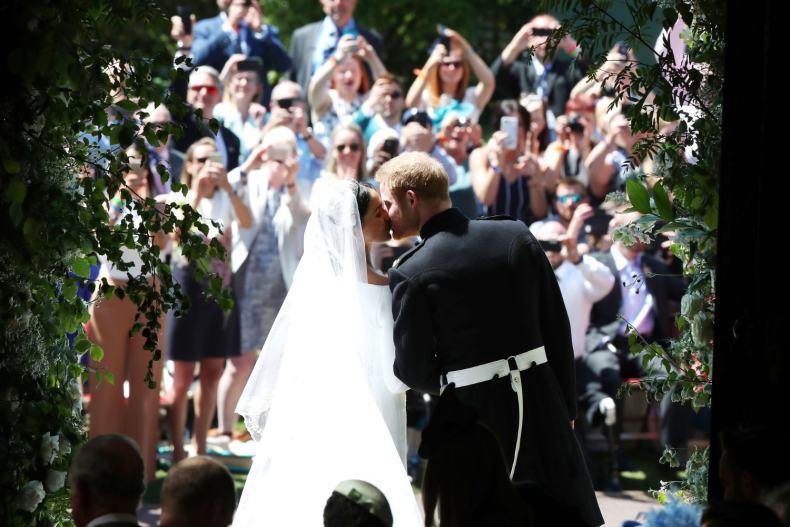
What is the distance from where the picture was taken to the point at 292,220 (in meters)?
5.32

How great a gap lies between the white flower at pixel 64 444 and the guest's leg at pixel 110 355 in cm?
232

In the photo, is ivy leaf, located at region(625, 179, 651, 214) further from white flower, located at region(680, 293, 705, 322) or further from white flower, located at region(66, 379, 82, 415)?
white flower, located at region(66, 379, 82, 415)

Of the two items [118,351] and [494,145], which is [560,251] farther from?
[118,351]

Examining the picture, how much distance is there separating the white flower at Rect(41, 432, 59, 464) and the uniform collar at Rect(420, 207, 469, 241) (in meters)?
1.26

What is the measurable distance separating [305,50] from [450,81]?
1.24 metres

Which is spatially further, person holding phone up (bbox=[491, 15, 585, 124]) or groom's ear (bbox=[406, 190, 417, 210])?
person holding phone up (bbox=[491, 15, 585, 124])

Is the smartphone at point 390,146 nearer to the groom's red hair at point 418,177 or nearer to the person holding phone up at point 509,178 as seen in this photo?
the person holding phone up at point 509,178

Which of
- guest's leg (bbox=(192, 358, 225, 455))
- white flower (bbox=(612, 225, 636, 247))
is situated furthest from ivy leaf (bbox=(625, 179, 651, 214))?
guest's leg (bbox=(192, 358, 225, 455))

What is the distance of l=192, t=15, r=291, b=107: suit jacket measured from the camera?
5.96m

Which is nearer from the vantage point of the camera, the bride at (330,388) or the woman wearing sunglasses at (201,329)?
the bride at (330,388)

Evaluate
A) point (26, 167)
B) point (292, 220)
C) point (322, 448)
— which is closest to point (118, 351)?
point (292, 220)

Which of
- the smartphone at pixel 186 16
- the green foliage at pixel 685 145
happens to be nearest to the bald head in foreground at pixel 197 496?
the green foliage at pixel 685 145

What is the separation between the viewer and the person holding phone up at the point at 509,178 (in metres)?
5.44

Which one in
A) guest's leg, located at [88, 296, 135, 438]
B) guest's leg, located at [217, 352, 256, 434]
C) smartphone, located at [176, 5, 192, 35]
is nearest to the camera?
guest's leg, located at [88, 296, 135, 438]
